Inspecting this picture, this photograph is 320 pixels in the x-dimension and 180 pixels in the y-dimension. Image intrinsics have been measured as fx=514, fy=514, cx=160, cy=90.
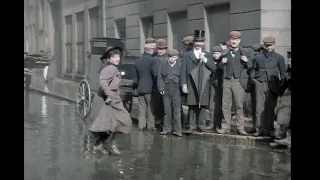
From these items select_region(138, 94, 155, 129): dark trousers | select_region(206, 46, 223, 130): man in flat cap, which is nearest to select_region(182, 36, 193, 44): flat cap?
select_region(206, 46, 223, 130): man in flat cap

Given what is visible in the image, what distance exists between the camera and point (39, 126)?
15.9ft

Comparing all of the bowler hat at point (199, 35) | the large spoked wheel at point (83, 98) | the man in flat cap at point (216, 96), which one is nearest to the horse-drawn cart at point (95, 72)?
the large spoked wheel at point (83, 98)

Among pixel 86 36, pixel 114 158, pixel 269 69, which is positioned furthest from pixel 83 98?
pixel 269 69

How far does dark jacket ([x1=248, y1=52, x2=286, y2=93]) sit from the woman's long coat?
1835 mm

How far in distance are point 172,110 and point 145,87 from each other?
1.71 feet

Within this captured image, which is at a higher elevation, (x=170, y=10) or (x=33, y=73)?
(x=170, y=10)

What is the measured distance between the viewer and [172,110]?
7.14 metres

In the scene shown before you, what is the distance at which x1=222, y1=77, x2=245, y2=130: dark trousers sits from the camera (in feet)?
22.2

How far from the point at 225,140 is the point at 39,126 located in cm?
256

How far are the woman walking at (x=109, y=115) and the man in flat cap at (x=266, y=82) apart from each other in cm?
169

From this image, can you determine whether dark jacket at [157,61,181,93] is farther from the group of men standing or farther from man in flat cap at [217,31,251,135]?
man in flat cap at [217,31,251,135]
